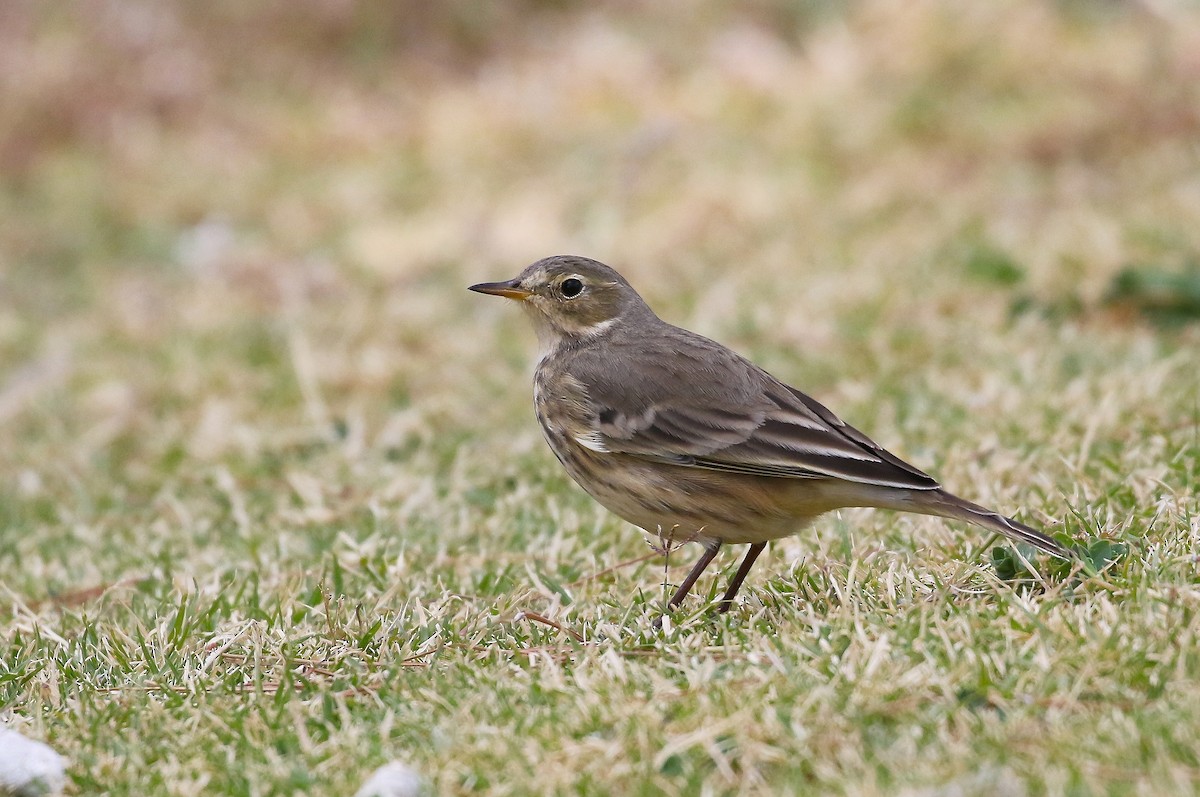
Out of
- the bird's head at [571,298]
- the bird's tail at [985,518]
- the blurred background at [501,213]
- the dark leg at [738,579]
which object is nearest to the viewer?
the bird's tail at [985,518]

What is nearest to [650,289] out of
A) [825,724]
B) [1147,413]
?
[1147,413]

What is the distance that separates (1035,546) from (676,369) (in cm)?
131

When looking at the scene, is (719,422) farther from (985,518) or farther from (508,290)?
(508,290)

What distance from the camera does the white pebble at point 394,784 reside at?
10.4 ft

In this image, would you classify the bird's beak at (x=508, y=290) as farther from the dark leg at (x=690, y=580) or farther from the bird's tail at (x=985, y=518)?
the bird's tail at (x=985, y=518)

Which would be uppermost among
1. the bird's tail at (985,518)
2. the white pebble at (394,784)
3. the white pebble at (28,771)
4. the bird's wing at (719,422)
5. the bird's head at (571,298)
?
the bird's head at (571,298)

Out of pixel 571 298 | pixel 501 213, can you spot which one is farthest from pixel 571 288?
pixel 501 213

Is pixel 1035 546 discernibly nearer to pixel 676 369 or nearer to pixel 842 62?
pixel 676 369

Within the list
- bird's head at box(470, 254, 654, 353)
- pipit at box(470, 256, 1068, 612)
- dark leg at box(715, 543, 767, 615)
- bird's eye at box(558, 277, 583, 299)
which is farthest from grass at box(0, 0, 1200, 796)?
bird's eye at box(558, 277, 583, 299)

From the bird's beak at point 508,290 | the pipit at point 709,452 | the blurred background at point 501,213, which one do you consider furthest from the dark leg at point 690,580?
the blurred background at point 501,213

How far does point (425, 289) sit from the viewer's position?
10508 millimetres

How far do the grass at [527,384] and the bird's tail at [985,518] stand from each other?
0.42ft

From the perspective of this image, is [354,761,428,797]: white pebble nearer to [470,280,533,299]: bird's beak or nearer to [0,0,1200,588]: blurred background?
[470,280,533,299]: bird's beak

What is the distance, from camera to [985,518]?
13.3 feet
